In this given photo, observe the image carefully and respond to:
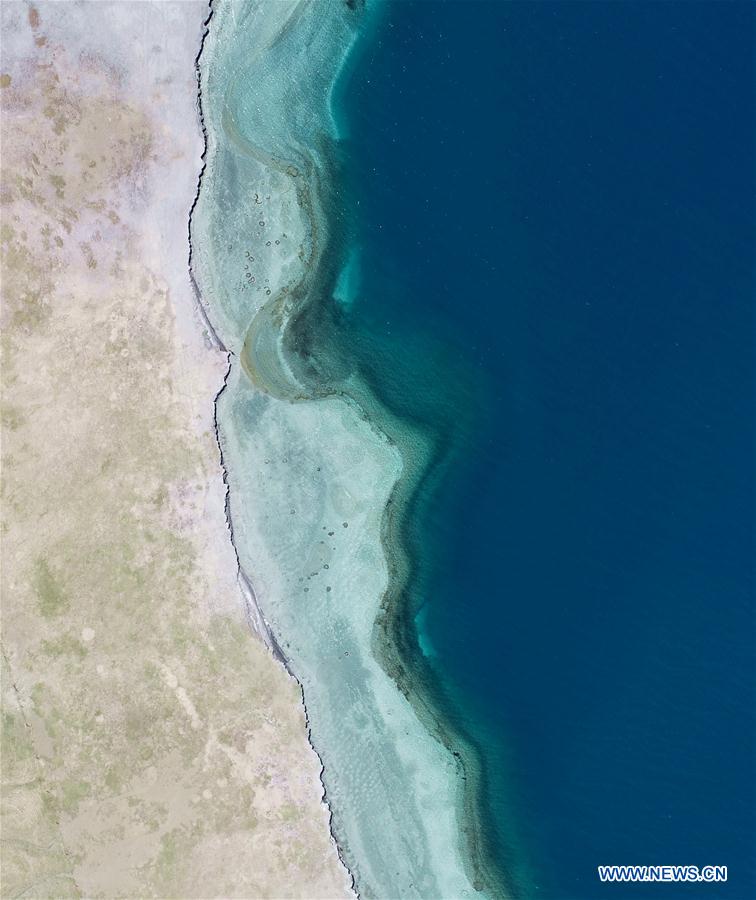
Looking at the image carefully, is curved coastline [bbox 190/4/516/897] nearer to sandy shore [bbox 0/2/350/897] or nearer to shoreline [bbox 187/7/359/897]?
shoreline [bbox 187/7/359/897]

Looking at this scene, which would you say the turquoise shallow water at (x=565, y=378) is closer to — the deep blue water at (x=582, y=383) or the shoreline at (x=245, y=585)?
the deep blue water at (x=582, y=383)

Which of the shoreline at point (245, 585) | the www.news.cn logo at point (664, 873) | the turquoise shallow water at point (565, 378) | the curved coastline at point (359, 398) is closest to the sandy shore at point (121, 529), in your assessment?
the shoreline at point (245, 585)

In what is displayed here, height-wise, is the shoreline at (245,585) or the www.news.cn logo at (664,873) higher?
the shoreline at (245,585)

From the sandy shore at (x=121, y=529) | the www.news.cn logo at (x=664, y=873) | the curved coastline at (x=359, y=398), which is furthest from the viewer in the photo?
the www.news.cn logo at (x=664, y=873)

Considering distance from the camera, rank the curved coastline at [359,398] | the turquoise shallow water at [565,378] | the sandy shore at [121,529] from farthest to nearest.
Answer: the turquoise shallow water at [565,378], the curved coastline at [359,398], the sandy shore at [121,529]

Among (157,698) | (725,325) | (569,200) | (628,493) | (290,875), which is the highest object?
(569,200)

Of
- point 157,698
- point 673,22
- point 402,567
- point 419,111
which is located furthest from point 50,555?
point 673,22

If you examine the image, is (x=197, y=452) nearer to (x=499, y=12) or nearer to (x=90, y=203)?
(x=90, y=203)

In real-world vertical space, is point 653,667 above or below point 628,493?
below
